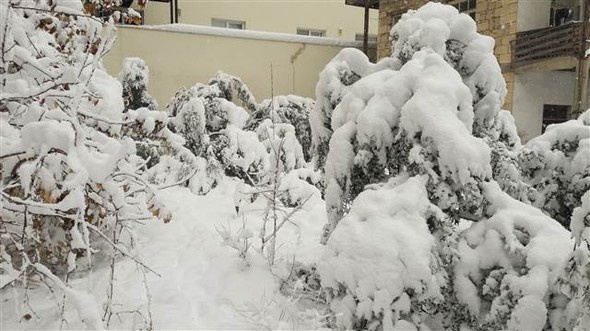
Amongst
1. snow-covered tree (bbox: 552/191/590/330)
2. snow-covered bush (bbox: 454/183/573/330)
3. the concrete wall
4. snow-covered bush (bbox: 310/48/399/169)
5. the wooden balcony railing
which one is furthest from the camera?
the concrete wall

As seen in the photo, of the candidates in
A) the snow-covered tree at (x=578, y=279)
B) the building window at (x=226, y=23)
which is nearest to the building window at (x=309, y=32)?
the building window at (x=226, y=23)

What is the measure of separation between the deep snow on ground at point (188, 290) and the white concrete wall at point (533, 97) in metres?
8.14

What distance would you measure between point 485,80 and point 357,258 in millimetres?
1761

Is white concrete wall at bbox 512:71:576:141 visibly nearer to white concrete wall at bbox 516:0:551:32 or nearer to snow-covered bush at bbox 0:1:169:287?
white concrete wall at bbox 516:0:551:32

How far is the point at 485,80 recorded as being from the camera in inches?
142

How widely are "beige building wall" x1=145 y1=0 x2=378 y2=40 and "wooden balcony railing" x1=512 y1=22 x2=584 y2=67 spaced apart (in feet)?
29.0

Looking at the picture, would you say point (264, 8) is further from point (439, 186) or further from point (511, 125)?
point (439, 186)

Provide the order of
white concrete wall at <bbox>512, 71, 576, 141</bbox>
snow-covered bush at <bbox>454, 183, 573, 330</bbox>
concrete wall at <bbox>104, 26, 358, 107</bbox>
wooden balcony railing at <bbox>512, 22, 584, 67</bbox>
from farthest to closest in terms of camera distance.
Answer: concrete wall at <bbox>104, 26, 358, 107</bbox>, white concrete wall at <bbox>512, 71, 576, 141</bbox>, wooden balcony railing at <bbox>512, 22, 584, 67</bbox>, snow-covered bush at <bbox>454, 183, 573, 330</bbox>

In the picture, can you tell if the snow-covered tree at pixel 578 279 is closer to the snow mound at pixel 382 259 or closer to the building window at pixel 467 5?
the snow mound at pixel 382 259

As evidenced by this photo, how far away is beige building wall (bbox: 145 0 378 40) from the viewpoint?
16.1 m

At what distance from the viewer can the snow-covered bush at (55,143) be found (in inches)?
96.5

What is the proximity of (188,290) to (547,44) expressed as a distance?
9.60 m

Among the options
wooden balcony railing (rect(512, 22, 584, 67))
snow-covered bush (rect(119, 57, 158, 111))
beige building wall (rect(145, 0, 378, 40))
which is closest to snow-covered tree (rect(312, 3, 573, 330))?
snow-covered bush (rect(119, 57, 158, 111))

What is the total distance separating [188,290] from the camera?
12.3 feet
